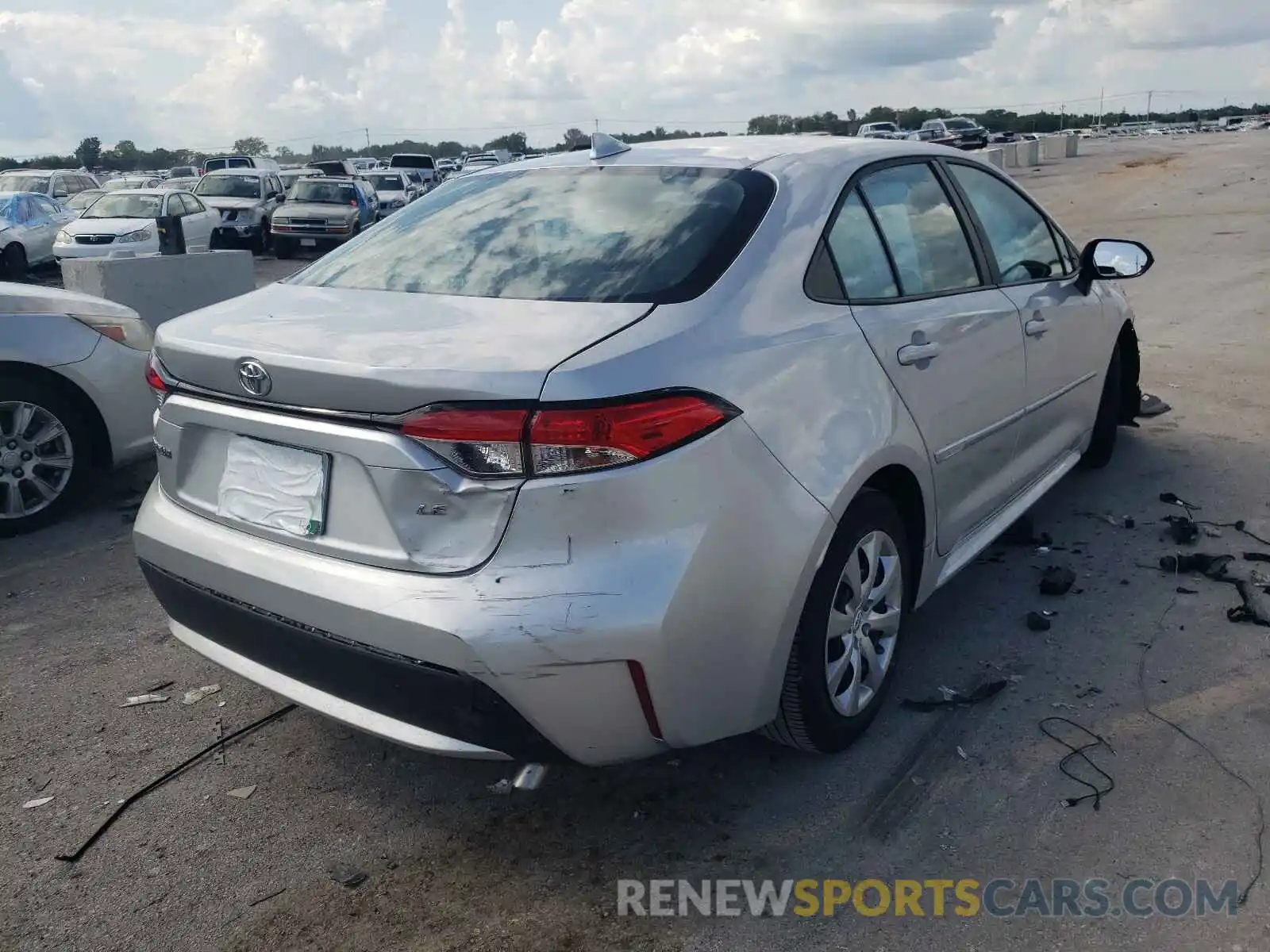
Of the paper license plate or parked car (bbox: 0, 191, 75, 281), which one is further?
parked car (bbox: 0, 191, 75, 281)

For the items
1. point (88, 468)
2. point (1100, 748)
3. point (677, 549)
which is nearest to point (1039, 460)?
point (1100, 748)

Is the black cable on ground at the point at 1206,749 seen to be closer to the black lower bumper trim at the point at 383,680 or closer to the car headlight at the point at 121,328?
the black lower bumper trim at the point at 383,680

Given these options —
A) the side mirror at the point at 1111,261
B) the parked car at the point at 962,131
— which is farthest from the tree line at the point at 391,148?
the side mirror at the point at 1111,261

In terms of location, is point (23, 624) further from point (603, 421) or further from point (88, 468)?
point (603, 421)

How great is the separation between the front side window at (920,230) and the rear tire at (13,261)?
19.4m

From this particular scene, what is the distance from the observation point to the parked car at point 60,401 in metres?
5.38

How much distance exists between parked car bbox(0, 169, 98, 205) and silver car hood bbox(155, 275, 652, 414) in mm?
26358

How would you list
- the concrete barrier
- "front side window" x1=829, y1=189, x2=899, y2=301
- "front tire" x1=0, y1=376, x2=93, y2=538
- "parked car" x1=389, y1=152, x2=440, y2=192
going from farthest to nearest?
"parked car" x1=389, y1=152, x2=440, y2=192 → the concrete barrier → "front tire" x1=0, y1=376, x2=93, y2=538 → "front side window" x1=829, y1=189, x2=899, y2=301

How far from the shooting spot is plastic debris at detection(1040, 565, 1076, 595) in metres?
4.30

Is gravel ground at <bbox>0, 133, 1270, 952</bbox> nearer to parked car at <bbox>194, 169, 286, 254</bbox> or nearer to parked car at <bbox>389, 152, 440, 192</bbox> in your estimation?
parked car at <bbox>194, 169, 286, 254</bbox>

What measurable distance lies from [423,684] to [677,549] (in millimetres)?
653

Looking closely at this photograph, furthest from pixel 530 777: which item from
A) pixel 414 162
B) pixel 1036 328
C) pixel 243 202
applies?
pixel 414 162

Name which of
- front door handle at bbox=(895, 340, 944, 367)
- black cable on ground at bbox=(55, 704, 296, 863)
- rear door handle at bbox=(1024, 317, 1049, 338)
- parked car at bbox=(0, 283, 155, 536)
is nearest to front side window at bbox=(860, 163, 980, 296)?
front door handle at bbox=(895, 340, 944, 367)

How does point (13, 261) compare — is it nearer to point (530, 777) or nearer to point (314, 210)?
point (314, 210)
